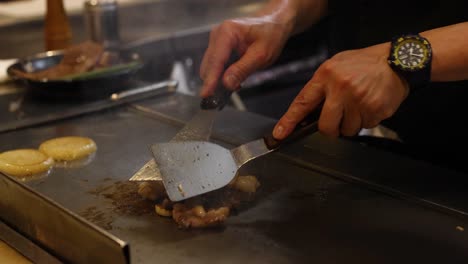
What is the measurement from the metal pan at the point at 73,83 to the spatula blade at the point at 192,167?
656 mm

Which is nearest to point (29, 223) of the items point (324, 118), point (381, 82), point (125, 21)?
point (324, 118)

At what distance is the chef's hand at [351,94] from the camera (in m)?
1.23

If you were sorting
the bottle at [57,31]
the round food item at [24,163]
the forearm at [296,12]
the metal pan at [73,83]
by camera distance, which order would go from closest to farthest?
the round food item at [24,163] < the forearm at [296,12] < the metal pan at [73,83] < the bottle at [57,31]

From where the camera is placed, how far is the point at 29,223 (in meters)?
1.16

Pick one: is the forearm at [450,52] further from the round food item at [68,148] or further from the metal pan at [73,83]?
the metal pan at [73,83]

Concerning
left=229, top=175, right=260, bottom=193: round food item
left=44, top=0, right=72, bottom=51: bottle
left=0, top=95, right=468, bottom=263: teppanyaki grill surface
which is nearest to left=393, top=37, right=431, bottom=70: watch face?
left=0, top=95, right=468, bottom=263: teppanyaki grill surface

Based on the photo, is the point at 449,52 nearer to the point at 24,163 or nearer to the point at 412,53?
the point at 412,53

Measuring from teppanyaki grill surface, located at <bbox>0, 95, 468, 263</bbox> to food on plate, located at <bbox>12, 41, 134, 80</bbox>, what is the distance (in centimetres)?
40

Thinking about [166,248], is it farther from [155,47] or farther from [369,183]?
[155,47]

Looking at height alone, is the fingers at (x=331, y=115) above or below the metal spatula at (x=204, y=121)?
above

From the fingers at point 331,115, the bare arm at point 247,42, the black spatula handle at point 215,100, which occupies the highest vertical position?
the bare arm at point 247,42

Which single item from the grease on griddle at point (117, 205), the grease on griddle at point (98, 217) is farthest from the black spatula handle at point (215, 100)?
the grease on griddle at point (98, 217)

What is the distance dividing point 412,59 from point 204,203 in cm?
48

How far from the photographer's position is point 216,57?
→ 1.54 metres
